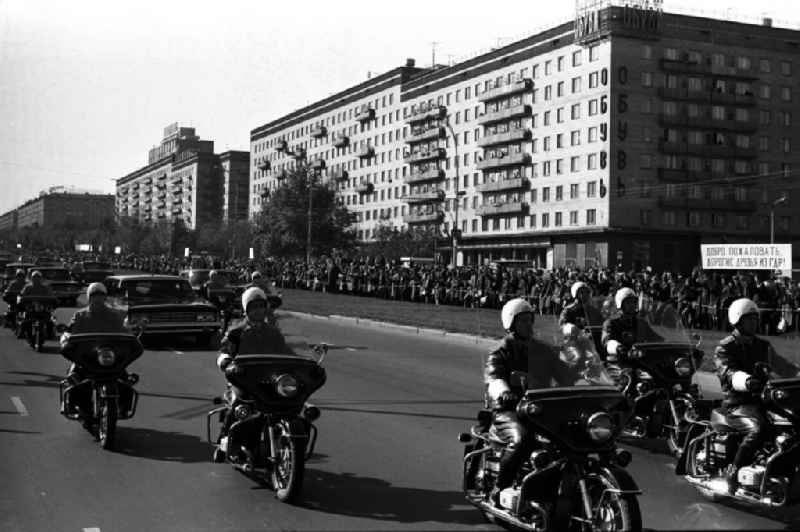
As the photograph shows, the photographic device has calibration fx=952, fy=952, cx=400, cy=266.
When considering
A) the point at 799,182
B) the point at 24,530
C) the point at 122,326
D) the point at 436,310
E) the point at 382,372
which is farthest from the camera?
the point at 799,182

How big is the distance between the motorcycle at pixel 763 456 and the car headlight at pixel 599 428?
5.25 feet

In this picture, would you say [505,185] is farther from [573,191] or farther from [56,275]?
[56,275]

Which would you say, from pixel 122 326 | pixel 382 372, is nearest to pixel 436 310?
pixel 382 372

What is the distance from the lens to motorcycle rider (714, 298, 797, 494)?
259 inches

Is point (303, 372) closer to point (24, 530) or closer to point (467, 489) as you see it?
point (467, 489)

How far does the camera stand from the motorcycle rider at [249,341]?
7.47 meters

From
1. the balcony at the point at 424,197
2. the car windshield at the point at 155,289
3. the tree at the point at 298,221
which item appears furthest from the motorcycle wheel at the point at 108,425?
the balcony at the point at 424,197

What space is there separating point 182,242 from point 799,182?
263ft

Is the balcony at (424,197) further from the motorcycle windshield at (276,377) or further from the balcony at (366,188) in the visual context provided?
the motorcycle windshield at (276,377)

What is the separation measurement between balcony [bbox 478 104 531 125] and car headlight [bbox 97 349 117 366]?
268ft

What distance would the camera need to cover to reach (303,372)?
724 cm

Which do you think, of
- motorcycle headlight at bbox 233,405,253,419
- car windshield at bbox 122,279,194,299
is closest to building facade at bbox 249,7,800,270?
car windshield at bbox 122,279,194,299

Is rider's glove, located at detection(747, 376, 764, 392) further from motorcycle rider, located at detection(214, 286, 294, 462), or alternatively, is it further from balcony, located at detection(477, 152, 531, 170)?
balcony, located at detection(477, 152, 531, 170)

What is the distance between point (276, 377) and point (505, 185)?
85.7 m
